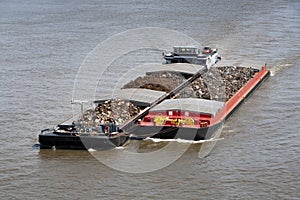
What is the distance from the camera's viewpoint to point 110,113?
833 inches

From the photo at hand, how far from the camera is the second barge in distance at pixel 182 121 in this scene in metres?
19.9

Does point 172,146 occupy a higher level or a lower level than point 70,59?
lower

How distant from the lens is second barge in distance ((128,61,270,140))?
19891mm

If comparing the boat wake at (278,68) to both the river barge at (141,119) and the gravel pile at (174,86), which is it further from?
the river barge at (141,119)

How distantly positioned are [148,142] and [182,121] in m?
1.23

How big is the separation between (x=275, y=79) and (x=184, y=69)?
4.02 meters

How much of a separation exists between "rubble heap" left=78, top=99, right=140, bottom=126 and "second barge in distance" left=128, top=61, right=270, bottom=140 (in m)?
0.75

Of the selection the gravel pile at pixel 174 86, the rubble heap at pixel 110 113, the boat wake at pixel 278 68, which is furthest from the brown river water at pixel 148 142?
the rubble heap at pixel 110 113

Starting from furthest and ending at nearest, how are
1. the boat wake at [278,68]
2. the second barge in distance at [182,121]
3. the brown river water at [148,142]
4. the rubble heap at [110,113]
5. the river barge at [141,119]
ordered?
1. the boat wake at [278,68]
2. the rubble heap at [110,113]
3. the second barge in distance at [182,121]
4. the river barge at [141,119]
5. the brown river water at [148,142]

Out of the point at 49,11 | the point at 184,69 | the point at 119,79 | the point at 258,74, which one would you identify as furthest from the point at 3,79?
the point at 49,11

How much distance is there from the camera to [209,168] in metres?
17.8

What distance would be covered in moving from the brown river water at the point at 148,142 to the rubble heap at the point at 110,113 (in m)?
1.37

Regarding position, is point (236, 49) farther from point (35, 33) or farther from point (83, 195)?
point (83, 195)

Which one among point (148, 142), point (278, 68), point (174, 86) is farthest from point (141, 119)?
point (278, 68)
